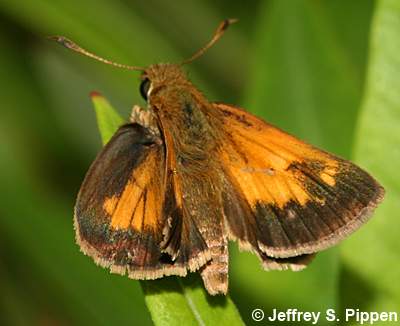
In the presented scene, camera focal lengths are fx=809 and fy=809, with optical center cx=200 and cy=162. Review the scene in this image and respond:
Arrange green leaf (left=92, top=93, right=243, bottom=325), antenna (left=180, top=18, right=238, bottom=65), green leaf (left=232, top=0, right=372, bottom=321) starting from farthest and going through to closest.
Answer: green leaf (left=232, top=0, right=372, bottom=321)
antenna (left=180, top=18, right=238, bottom=65)
green leaf (left=92, top=93, right=243, bottom=325)

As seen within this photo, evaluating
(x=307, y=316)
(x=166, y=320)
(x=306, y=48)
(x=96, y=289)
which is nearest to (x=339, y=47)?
(x=306, y=48)

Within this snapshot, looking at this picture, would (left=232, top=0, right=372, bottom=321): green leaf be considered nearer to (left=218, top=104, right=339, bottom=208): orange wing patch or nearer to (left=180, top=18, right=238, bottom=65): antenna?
(left=180, top=18, right=238, bottom=65): antenna

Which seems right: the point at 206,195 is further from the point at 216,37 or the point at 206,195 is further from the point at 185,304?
the point at 216,37

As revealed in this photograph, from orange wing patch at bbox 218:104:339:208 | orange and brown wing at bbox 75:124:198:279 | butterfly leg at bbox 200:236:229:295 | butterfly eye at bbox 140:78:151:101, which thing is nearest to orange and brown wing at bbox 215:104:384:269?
orange wing patch at bbox 218:104:339:208

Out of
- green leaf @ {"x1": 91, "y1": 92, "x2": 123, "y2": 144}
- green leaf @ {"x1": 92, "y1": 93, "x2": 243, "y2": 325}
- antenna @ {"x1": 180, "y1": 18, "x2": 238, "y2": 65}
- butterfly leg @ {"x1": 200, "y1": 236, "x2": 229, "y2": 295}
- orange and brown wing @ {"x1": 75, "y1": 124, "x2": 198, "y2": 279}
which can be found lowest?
green leaf @ {"x1": 92, "y1": 93, "x2": 243, "y2": 325}

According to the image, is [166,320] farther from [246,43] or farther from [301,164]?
[246,43]

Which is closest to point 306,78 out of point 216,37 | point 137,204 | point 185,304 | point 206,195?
point 216,37

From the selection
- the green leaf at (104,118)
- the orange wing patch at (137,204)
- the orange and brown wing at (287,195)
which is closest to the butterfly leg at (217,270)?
the orange and brown wing at (287,195)
